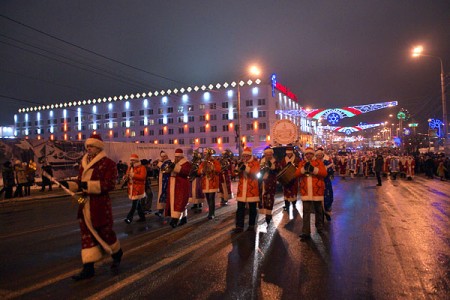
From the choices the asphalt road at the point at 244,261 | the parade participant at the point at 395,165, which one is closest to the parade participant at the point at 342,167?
the parade participant at the point at 395,165

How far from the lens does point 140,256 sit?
20.0 ft

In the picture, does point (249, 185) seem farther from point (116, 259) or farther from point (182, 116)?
point (182, 116)

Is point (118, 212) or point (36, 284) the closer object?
point (36, 284)

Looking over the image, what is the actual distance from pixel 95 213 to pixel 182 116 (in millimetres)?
78231

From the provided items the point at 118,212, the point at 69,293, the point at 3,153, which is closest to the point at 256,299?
the point at 69,293

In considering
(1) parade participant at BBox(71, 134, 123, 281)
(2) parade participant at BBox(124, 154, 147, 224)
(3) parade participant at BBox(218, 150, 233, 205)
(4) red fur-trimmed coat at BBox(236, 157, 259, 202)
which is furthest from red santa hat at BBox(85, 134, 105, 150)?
(3) parade participant at BBox(218, 150, 233, 205)

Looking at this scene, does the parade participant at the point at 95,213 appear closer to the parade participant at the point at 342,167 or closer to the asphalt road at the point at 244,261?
the asphalt road at the point at 244,261

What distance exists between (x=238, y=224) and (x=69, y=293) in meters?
4.36

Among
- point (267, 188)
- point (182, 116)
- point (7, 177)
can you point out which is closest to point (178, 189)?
point (267, 188)

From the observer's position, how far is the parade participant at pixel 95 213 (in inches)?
196

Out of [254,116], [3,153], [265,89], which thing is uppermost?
[265,89]

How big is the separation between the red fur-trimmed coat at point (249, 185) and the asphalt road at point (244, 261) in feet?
2.67

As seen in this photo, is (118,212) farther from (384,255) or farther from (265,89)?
(265,89)

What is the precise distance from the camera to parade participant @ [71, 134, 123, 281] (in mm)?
4984
